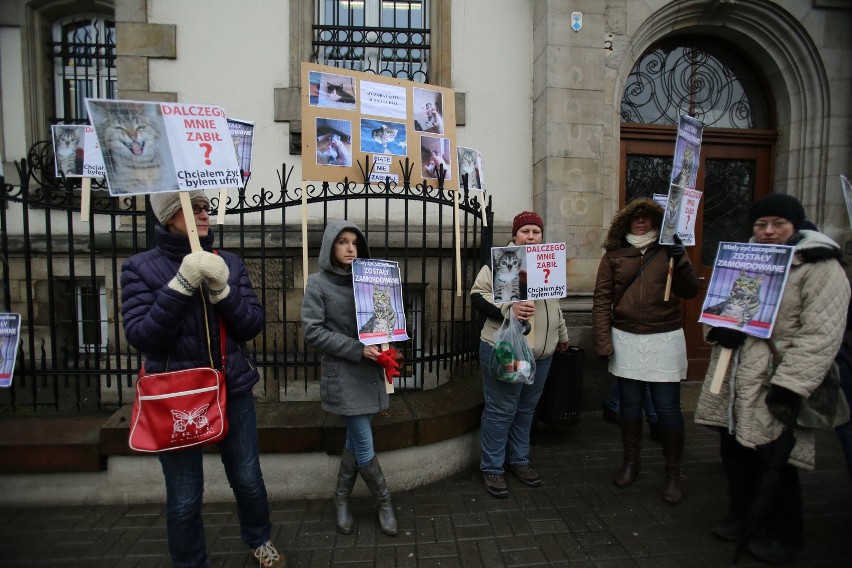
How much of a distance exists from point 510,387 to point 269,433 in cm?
171

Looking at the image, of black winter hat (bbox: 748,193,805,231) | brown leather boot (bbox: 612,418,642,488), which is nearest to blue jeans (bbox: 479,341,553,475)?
brown leather boot (bbox: 612,418,642,488)

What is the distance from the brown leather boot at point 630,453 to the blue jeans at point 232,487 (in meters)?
2.51

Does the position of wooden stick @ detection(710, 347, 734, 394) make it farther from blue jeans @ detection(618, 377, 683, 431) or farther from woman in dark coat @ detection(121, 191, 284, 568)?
woman in dark coat @ detection(121, 191, 284, 568)

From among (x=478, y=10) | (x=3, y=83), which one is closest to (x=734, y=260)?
(x=478, y=10)

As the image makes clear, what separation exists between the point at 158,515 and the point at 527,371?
8.66ft

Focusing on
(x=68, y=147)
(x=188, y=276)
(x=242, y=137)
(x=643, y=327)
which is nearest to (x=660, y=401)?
(x=643, y=327)

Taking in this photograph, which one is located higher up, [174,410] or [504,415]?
[174,410]

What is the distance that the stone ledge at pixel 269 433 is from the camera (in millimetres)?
3055

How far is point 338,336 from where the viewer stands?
2588 mm

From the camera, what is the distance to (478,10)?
5.42 m

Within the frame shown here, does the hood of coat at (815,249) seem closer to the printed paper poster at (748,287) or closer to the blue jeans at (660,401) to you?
the printed paper poster at (748,287)

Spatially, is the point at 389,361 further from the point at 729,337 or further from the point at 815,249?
the point at 815,249

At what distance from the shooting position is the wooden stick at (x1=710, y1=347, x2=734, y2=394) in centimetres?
260

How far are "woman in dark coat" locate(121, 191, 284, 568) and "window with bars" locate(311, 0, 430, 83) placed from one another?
13.2ft
